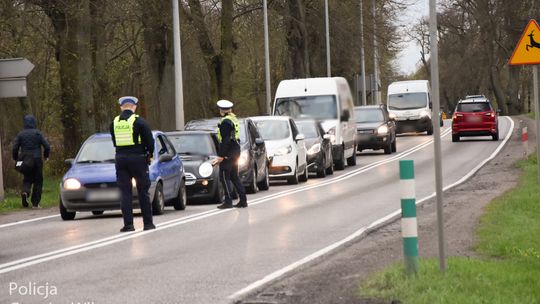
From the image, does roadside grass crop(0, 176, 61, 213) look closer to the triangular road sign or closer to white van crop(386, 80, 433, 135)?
the triangular road sign

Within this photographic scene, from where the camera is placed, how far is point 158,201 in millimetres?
20250

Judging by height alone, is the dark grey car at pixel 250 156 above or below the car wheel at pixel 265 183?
above

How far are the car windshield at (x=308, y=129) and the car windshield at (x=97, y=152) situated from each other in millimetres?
13192

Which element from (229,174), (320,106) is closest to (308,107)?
(320,106)

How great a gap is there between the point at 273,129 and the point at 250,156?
15.0ft

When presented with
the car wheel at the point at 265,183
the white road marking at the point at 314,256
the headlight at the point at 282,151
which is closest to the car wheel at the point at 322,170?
the headlight at the point at 282,151

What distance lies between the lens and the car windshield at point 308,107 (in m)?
35.0

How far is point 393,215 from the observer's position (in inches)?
747

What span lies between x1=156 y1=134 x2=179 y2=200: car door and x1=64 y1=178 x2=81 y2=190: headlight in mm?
1398

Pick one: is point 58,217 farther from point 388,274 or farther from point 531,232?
point 388,274

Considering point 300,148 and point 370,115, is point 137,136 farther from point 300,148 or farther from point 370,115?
point 370,115

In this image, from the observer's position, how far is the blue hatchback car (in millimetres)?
19594

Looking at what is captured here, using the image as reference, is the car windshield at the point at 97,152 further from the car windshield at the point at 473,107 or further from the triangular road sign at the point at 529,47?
the car windshield at the point at 473,107

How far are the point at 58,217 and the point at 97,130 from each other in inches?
642
